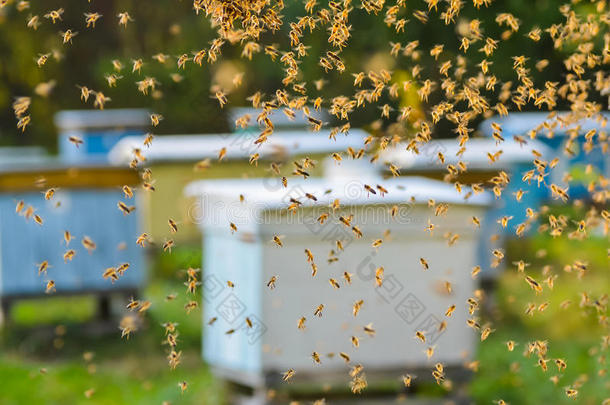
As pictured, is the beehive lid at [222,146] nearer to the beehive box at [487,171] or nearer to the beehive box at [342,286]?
the beehive box at [487,171]

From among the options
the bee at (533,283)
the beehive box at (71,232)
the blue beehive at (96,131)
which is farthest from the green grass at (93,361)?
the blue beehive at (96,131)

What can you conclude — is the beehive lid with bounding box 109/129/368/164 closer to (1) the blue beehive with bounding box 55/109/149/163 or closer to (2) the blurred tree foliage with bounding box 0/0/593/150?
(1) the blue beehive with bounding box 55/109/149/163

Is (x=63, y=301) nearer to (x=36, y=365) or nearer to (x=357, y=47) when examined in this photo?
(x=36, y=365)

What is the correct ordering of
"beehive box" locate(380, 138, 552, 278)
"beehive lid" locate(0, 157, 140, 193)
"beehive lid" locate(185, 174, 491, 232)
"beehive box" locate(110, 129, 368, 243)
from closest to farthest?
"beehive lid" locate(185, 174, 491, 232), "beehive lid" locate(0, 157, 140, 193), "beehive box" locate(380, 138, 552, 278), "beehive box" locate(110, 129, 368, 243)

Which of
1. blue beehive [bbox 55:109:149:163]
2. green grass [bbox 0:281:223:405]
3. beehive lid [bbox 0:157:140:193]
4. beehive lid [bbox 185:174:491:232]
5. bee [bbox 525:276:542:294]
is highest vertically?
blue beehive [bbox 55:109:149:163]

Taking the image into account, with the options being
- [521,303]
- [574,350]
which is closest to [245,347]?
[574,350]

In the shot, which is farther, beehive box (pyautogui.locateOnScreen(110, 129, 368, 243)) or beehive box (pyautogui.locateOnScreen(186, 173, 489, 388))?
beehive box (pyautogui.locateOnScreen(110, 129, 368, 243))

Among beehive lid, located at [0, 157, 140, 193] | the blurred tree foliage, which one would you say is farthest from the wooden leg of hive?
the blurred tree foliage

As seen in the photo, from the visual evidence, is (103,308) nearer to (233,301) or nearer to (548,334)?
(233,301)

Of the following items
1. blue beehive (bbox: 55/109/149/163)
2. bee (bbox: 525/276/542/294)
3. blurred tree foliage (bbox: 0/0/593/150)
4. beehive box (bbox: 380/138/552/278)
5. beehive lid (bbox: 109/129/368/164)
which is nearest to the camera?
bee (bbox: 525/276/542/294)
